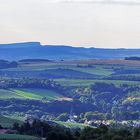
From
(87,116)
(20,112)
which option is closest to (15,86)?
(20,112)

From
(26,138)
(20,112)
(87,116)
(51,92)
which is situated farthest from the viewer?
(51,92)

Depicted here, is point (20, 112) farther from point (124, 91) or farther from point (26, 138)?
point (26, 138)

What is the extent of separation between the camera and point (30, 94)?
7288 inches

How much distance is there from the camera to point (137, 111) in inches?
6727

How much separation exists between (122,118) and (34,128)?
6807cm

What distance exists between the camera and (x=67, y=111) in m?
168

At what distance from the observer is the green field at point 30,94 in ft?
580

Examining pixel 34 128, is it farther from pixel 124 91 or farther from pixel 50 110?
pixel 124 91

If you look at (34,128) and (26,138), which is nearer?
(26,138)

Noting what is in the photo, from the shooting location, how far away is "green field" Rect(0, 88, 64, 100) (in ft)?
580

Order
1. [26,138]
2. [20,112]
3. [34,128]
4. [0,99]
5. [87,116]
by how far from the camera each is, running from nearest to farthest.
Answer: [26,138] < [34,128] < [87,116] < [20,112] < [0,99]

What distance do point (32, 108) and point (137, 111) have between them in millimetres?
21605

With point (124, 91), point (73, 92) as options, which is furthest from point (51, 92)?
point (124, 91)

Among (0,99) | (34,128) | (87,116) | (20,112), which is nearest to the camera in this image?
(34,128)
